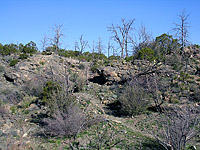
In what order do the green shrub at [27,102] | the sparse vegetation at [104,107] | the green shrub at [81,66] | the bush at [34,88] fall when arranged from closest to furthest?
the sparse vegetation at [104,107], the green shrub at [27,102], the bush at [34,88], the green shrub at [81,66]

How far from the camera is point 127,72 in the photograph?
1997cm

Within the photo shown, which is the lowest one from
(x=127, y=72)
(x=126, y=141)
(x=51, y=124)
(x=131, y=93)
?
(x=126, y=141)

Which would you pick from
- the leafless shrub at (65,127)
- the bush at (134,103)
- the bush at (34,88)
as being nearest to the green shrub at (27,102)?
the bush at (34,88)

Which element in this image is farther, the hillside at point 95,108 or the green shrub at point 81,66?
the green shrub at point 81,66

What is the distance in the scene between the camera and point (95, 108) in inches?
509

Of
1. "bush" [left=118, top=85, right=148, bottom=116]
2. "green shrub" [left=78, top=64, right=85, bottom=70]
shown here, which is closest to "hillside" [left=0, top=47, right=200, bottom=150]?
"bush" [left=118, top=85, right=148, bottom=116]

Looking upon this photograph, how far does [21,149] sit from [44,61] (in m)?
17.7

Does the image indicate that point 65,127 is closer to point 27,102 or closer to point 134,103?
point 134,103

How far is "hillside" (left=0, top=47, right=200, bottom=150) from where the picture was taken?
795cm

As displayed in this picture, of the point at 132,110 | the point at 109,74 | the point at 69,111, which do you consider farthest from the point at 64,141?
the point at 109,74

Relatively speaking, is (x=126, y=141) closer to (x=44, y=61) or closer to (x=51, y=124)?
(x=51, y=124)

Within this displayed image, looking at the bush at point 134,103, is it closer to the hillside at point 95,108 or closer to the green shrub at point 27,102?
the hillside at point 95,108

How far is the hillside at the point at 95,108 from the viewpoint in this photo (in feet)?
26.1

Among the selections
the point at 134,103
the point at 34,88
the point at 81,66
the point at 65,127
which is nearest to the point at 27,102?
the point at 34,88
